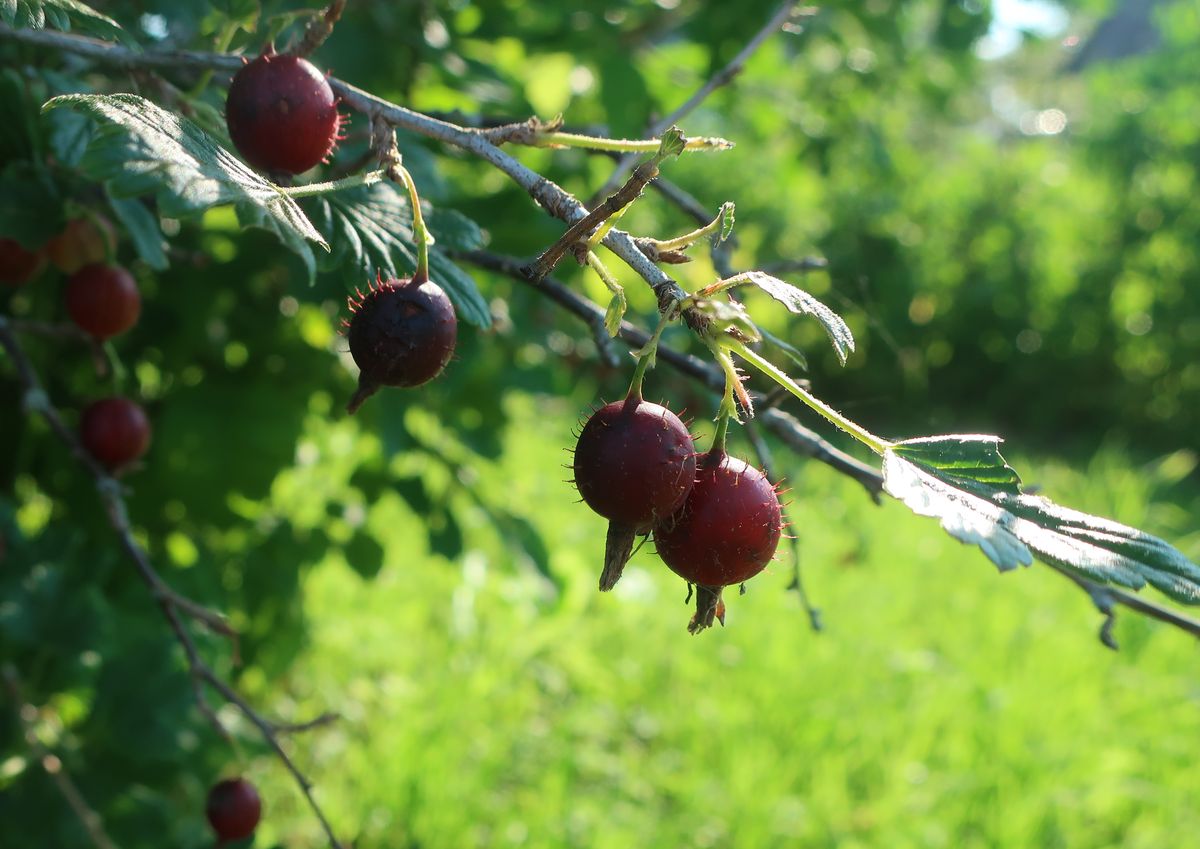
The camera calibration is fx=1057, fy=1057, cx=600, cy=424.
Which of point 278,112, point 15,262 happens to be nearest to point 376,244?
point 278,112

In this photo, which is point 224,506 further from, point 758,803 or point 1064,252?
point 1064,252

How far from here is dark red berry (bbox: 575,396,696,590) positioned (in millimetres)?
703

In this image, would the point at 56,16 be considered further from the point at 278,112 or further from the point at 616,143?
the point at 616,143

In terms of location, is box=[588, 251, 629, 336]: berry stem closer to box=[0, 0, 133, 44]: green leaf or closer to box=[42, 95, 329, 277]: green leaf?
box=[42, 95, 329, 277]: green leaf

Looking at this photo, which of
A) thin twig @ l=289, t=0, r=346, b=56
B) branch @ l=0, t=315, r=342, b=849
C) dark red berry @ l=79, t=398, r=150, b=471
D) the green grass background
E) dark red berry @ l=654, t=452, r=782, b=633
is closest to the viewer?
dark red berry @ l=654, t=452, r=782, b=633

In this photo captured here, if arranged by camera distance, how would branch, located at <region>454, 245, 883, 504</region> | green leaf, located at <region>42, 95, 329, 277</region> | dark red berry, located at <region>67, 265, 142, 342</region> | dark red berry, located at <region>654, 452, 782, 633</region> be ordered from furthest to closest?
dark red berry, located at <region>67, 265, 142, 342</region> < branch, located at <region>454, 245, 883, 504</region> < dark red berry, located at <region>654, 452, 782, 633</region> < green leaf, located at <region>42, 95, 329, 277</region>

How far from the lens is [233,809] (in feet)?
4.68

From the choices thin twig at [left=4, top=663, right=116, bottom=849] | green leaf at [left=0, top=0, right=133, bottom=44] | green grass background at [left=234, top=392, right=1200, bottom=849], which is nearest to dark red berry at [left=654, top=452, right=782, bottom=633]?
green leaf at [left=0, top=0, right=133, bottom=44]

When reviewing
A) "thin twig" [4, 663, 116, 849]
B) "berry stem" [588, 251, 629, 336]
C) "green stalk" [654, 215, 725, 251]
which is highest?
"green stalk" [654, 215, 725, 251]

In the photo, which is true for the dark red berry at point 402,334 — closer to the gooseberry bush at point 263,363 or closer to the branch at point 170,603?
the gooseberry bush at point 263,363

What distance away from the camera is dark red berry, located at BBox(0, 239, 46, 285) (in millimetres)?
1351

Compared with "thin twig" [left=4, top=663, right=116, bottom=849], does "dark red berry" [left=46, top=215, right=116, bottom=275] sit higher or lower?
higher

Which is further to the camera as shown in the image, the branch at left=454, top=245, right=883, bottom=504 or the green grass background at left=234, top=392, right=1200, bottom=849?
the green grass background at left=234, top=392, right=1200, bottom=849

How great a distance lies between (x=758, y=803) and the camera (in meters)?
2.71
